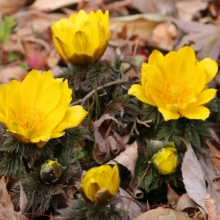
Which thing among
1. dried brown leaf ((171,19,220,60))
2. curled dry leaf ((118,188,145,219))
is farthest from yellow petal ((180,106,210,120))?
dried brown leaf ((171,19,220,60))

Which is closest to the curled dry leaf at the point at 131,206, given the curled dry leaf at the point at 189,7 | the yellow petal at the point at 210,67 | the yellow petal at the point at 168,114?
the yellow petal at the point at 168,114

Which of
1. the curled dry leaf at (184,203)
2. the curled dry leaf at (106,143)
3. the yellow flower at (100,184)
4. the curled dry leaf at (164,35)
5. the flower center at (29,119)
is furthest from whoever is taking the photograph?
the curled dry leaf at (164,35)

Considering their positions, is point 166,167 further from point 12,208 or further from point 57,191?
point 12,208

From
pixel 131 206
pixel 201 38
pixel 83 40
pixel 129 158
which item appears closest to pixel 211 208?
pixel 131 206

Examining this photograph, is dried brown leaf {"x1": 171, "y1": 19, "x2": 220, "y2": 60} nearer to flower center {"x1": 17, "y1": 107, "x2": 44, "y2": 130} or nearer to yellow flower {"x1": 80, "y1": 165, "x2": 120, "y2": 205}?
flower center {"x1": 17, "y1": 107, "x2": 44, "y2": 130}

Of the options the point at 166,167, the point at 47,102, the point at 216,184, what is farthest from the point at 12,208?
the point at 216,184

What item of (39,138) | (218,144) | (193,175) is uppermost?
(39,138)

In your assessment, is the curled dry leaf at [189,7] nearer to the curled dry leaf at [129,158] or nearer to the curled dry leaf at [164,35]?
the curled dry leaf at [164,35]
